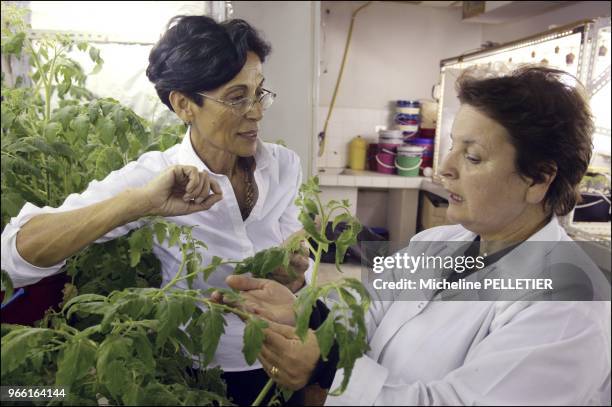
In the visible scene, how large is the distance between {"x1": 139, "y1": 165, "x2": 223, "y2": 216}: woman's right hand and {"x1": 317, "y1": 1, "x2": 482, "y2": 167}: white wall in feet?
0.52

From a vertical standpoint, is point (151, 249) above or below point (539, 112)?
below

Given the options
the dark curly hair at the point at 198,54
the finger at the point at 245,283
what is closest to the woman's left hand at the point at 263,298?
the finger at the point at 245,283

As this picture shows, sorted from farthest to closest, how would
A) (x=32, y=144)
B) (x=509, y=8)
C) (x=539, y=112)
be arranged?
(x=509, y=8) → (x=32, y=144) → (x=539, y=112)

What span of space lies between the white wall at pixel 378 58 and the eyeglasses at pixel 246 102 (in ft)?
0.31

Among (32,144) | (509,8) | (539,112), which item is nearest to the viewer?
(539,112)

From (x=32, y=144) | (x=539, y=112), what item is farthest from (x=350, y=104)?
(x=32, y=144)

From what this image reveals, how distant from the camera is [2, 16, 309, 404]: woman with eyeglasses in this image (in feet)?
1.80

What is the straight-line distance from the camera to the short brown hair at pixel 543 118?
469 millimetres

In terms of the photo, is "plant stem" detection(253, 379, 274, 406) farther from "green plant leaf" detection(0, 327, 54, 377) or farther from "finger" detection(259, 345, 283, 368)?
"green plant leaf" detection(0, 327, 54, 377)

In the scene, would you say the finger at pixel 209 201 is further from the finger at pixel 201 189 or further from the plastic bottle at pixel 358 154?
the plastic bottle at pixel 358 154

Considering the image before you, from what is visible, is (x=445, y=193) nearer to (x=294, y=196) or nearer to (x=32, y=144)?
(x=294, y=196)

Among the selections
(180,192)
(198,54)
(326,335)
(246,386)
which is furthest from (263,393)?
(198,54)

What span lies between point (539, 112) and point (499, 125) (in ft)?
0.13

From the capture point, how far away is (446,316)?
0.53 metres
